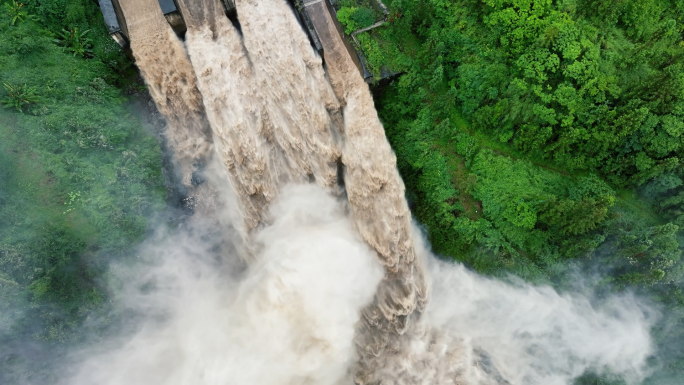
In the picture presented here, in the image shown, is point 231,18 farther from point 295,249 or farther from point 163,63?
point 295,249

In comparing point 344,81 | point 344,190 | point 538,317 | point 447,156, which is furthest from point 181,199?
point 538,317

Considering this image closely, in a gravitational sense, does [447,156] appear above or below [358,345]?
above

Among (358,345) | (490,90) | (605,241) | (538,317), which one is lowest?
(538,317)

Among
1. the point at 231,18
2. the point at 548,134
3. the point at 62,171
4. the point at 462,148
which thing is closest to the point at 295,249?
the point at 462,148

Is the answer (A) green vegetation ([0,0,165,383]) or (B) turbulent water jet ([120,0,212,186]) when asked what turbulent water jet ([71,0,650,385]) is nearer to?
(B) turbulent water jet ([120,0,212,186])

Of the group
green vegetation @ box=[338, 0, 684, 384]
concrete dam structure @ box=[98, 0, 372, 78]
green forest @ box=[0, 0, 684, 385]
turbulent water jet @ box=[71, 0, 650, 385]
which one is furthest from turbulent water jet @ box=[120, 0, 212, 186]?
green vegetation @ box=[338, 0, 684, 384]

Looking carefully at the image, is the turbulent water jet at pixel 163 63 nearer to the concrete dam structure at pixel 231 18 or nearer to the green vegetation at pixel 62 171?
the concrete dam structure at pixel 231 18

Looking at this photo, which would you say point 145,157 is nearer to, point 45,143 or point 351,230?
point 45,143
